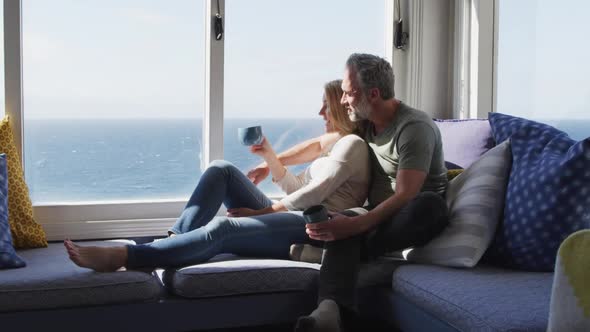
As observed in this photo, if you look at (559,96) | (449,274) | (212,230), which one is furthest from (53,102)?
(559,96)

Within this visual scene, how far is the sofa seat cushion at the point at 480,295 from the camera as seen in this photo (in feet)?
6.28

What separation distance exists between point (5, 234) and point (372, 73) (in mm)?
1569

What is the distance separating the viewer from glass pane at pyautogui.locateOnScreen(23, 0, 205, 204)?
3311 mm

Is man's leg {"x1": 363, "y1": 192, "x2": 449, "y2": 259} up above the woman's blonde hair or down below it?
below

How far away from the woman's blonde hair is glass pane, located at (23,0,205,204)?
2.48ft

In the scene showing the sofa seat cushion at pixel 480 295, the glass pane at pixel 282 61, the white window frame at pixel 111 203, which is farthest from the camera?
the glass pane at pixel 282 61

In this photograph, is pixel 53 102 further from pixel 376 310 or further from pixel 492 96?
pixel 492 96

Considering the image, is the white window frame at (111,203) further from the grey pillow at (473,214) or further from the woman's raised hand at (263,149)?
the grey pillow at (473,214)

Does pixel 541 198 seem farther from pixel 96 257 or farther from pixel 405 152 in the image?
pixel 96 257

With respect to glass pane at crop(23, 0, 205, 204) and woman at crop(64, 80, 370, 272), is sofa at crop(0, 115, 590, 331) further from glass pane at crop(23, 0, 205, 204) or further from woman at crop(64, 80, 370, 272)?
glass pane at crop(23, 0, 205, 204)

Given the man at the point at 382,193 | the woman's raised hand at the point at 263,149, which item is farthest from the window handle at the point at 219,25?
the man at the point at 382,193

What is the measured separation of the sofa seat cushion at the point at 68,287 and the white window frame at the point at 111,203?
78 centimetres

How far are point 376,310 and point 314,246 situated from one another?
1.13 ft

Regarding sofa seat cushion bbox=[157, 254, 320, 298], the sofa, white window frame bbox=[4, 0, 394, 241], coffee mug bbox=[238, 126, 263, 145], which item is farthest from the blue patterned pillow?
coffee mug bbox=[238, 126, 263, 145]
